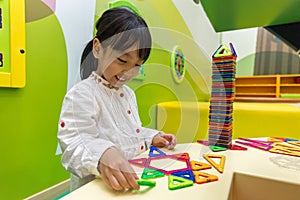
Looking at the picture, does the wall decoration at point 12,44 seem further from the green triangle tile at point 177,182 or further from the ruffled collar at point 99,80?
the green triangle tile at point 177,182

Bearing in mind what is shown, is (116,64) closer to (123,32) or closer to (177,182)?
(123,32)

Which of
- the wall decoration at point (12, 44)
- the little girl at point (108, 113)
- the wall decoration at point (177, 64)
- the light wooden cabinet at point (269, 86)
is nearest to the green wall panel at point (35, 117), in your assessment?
the wall decoration at point (12, 44)

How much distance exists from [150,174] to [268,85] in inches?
114

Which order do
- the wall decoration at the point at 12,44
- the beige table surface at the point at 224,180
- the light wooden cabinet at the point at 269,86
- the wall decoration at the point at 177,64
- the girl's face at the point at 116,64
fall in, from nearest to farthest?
the beige table surface at the point at 224,180 → the girl's face at the point at 116,64 → the wall decoration at the point at 12,44 → the wall decoration at the point at 177,64 → the light wooden cabinet at the point at 269,86

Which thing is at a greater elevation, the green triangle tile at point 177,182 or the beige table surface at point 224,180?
the green triangle tile at point 177,182

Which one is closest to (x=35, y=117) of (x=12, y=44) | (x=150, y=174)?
(x=12, y=44)

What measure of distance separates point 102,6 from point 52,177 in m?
0.67

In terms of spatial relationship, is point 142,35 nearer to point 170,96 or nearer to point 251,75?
point 170,96

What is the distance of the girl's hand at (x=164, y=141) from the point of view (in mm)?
437

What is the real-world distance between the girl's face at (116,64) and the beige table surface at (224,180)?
151 millimetres

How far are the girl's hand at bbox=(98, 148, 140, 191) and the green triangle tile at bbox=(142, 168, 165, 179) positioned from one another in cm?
3

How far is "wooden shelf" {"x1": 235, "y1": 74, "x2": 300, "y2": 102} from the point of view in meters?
2.67

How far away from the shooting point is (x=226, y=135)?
0.43 meters

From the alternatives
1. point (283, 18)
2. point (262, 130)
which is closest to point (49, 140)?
point (283, 18)
